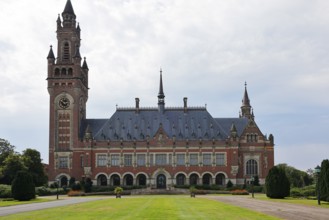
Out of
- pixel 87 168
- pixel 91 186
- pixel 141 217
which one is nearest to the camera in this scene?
pixel 141 217

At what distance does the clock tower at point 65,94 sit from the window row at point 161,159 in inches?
292

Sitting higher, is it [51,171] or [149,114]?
[149,114]

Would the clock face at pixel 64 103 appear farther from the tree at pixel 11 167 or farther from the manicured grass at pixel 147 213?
the manicured grass at pixel 147 213

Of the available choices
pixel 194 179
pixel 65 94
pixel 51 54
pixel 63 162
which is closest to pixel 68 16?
pixel 51 54

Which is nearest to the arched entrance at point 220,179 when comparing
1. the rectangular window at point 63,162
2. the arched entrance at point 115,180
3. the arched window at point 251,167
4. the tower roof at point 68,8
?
the arched window at point 251,167

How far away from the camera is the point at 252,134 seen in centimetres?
11056

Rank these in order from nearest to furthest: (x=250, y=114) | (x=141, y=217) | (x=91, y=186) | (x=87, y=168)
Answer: (x=141, y=217)
(x=91, y=186)
(x=87, y=168)
(x=250, y=114)

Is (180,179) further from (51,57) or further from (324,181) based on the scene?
(324,181)

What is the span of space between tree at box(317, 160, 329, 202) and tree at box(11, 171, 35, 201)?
112ft

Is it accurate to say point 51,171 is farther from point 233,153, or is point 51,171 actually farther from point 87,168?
point 233,153

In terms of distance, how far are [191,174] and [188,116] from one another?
1299 cm

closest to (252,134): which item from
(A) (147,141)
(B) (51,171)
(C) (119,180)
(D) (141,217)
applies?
(A) (147,141)

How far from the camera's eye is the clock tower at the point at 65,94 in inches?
4318

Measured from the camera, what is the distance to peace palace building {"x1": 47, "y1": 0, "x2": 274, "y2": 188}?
10912cm
